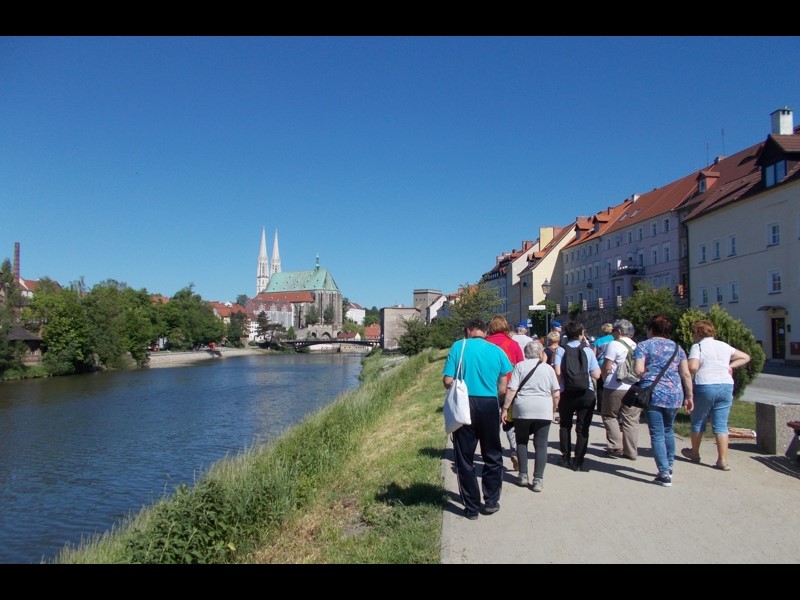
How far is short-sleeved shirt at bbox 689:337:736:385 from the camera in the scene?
7488 mm

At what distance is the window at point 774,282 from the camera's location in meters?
31.1

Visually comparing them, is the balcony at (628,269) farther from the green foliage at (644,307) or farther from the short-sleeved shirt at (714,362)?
the short-sleeved shirt at (714,362)

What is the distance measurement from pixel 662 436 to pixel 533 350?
1.68 meters

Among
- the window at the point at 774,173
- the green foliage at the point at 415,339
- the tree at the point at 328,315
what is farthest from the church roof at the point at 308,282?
the window at the point at 774,173

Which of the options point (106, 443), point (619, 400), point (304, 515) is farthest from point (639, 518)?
point (106, 443)

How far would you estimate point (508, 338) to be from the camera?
793cm

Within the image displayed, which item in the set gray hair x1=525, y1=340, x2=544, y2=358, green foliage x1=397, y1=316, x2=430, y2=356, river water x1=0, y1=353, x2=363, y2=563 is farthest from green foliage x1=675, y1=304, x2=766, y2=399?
green foliage x1=397, y1=316, x2=430, y2=356

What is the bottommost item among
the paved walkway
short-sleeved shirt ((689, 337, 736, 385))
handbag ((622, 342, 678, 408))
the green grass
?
the green grass

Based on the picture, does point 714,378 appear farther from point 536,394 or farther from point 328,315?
point 328,315

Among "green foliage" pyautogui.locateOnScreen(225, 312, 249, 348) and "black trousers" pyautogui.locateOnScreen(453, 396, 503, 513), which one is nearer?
"black trousers" pyautogui.locateOnScreen(453, 396, 503, 513)

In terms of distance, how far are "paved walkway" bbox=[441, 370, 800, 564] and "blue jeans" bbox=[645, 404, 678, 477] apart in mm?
246

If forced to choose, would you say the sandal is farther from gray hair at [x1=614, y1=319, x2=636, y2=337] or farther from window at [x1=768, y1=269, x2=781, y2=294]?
window at [x1=768, y1=269, x2=781, y2=294]
